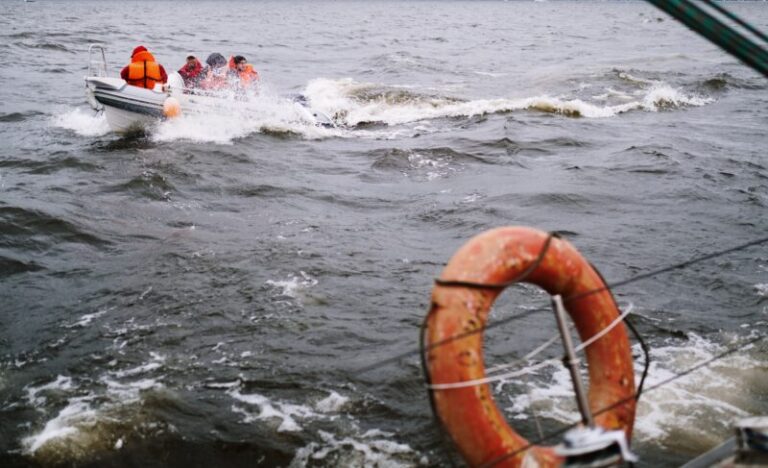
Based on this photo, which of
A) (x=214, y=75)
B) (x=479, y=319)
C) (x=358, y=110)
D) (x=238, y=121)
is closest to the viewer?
(x=479, y=319)

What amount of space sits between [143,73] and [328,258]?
873 cm

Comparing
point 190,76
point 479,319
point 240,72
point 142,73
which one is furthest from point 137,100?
point 479,319

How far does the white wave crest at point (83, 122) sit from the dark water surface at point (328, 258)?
0.10m

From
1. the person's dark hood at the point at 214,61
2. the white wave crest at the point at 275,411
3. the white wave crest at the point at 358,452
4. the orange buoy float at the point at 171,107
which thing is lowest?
the white wave crest at the point at 358,452

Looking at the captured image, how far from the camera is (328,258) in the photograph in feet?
30.8

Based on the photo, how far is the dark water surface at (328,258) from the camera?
6012 millimetres

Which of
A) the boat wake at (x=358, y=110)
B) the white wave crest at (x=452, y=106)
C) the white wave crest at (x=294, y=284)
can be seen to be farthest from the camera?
the white wave crest at (x=452, y=106)

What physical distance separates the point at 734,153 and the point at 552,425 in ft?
36.8

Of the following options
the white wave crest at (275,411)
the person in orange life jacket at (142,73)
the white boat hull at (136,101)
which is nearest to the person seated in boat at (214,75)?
the white boat hull at (136,101)

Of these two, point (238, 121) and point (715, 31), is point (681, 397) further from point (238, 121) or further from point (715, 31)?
point (238, 121)

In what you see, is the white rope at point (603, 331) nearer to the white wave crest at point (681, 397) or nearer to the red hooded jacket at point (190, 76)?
the white wave crest at point (681, 397)

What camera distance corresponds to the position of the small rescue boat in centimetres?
1542

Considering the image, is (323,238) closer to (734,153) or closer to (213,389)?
(213,389)

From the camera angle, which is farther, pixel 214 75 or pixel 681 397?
pixel 214 75
